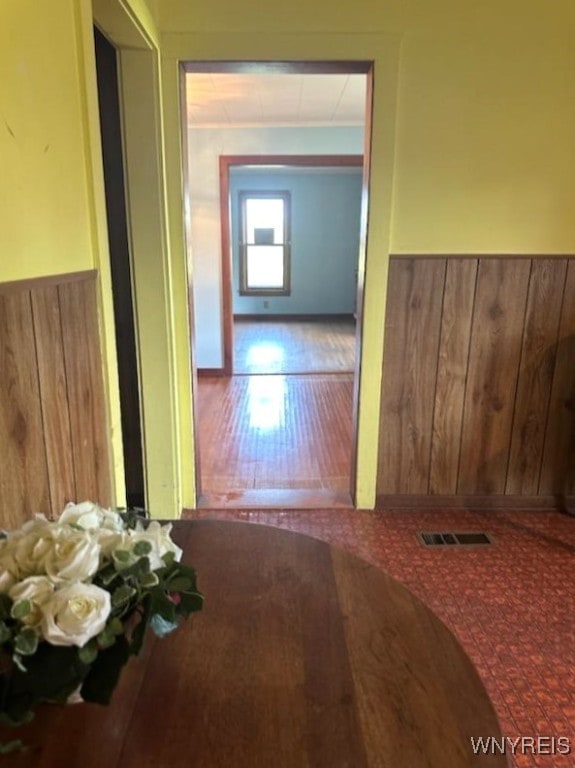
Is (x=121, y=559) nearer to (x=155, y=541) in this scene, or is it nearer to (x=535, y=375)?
(x=155, y=541)

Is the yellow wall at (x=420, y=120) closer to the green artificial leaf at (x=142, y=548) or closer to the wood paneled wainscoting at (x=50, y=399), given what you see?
the wood paneled wainscoting at (x=50, y=399)

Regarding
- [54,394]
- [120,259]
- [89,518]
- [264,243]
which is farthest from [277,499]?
[264,243]

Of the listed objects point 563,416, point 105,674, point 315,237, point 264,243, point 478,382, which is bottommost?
point 563,416

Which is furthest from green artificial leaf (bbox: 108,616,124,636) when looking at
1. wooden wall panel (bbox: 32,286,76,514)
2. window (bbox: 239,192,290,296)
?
window (bbox: 239,192,290,296)

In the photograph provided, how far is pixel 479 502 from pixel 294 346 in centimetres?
454

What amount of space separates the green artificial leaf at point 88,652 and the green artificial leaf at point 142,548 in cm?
11

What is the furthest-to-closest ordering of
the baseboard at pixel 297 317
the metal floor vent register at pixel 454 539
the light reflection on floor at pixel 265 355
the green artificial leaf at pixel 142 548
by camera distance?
the baseboard at pixel 297 317 → the light reflection on floor at pixel 265 355 → the metal floor vent register at pixel 454 539 → the green artificial leaf at pixel 142 548

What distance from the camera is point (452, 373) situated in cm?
258

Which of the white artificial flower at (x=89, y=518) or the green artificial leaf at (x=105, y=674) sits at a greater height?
the white artificial flower at (x=89, y=518)

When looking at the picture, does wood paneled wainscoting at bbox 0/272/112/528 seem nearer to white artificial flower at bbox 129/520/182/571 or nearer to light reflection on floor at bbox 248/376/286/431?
white artificial flower at bbox 129/520/182/571

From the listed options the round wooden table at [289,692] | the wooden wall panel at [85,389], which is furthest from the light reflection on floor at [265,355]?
the round wooden table at [289,692]

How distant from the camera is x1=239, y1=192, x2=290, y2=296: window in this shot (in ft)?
28.8

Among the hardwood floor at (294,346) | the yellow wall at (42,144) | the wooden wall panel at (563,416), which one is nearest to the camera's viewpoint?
the yellow wall at (42,144)

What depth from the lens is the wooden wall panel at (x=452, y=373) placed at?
247cm
